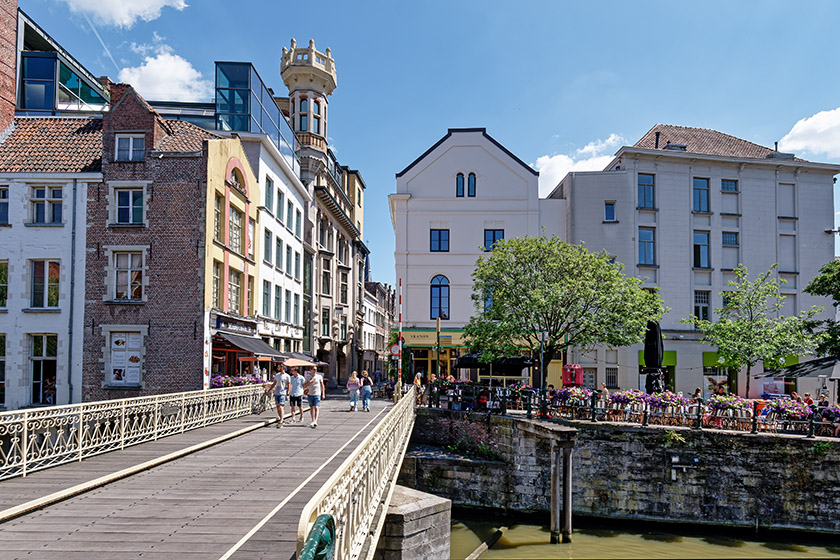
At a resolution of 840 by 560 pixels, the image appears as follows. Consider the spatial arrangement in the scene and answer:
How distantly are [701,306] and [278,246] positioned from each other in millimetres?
23921

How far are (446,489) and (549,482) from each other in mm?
3585

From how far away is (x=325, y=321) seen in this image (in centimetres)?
4641

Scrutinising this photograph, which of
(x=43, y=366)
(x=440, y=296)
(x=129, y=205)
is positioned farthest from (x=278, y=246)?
(x=43, y=366)

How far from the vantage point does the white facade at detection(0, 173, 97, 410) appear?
2261 centimetres

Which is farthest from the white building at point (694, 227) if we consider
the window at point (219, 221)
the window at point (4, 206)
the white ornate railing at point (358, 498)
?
the window at point (4, 206)

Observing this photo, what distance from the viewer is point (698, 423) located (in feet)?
65.8

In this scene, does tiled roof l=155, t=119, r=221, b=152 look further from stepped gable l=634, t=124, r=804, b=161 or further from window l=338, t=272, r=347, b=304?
window l=338, t=272, r=347, b=304

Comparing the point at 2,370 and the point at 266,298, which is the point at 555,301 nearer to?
the point at 266,298

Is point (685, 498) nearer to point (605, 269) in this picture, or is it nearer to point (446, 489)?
point (446, 489)

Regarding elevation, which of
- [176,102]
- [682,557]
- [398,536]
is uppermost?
[176,102]

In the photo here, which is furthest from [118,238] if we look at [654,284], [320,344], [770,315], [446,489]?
[770,315]

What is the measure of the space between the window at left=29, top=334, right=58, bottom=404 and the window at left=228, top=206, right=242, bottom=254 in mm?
7152

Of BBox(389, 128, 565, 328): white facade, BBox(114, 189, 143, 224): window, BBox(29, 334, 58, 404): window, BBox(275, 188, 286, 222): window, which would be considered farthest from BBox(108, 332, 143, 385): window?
BBox(389, 128, 565, 328): white facade

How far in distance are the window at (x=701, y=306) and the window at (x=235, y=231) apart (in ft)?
83.4
